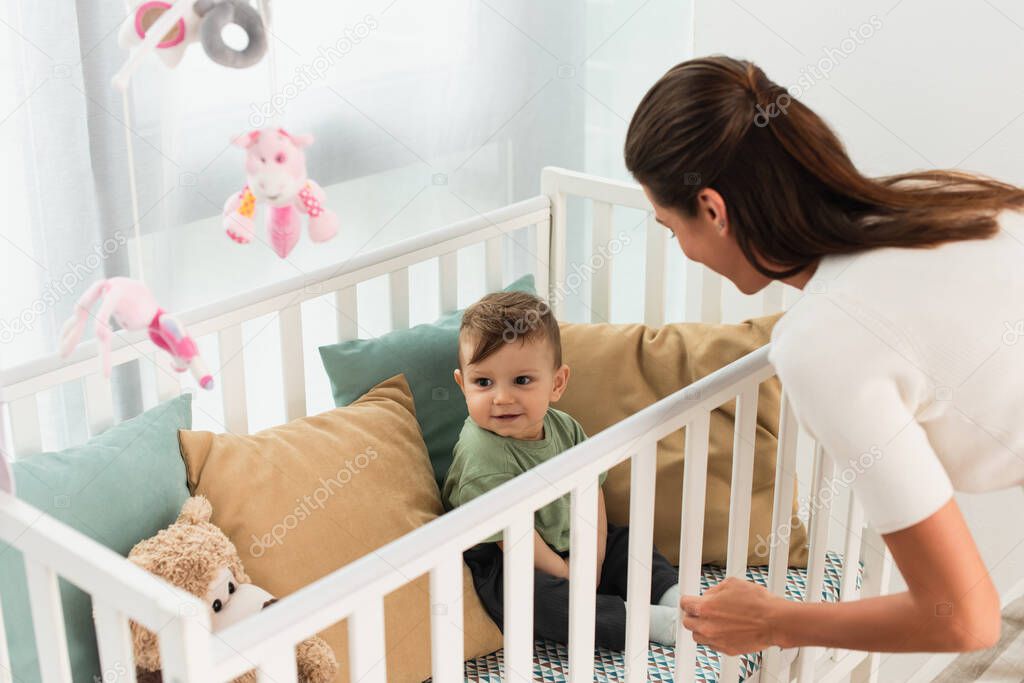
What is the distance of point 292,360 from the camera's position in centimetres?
170

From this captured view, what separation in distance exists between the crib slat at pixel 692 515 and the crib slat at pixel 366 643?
442mm

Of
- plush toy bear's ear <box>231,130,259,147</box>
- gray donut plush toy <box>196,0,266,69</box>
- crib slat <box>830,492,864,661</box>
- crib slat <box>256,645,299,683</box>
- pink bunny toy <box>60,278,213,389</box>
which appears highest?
gray donut plush toy <box>196,0,266,69</box>

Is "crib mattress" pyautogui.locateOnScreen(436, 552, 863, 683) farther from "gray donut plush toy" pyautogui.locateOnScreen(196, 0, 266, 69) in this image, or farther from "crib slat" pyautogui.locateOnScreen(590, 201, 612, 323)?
"gray donut plush toy" pyautogui.locateOnScreen(196, 0, 266, 69)

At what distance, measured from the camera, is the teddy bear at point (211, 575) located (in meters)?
1.29

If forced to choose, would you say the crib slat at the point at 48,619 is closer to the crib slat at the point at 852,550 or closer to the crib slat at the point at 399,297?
the crib slat at the point at 399,297

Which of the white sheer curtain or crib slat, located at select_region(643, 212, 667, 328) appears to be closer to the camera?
the white sheer curtain

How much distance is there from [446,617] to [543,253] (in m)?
1.15

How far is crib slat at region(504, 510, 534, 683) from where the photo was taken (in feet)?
3.61

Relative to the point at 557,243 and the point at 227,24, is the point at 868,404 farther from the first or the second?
the point at 557,243

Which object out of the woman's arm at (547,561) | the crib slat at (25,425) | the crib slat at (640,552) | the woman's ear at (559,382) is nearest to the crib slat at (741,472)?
the crib slat at (640,552)

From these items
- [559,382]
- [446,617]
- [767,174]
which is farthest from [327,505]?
[767,174]

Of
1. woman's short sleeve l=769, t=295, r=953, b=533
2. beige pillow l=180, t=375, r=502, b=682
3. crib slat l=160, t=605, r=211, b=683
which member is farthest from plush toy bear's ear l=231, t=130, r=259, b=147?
beige pillow l=180, t=375, r=502, b=682

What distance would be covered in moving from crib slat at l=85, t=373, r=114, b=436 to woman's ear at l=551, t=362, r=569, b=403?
0.60 m

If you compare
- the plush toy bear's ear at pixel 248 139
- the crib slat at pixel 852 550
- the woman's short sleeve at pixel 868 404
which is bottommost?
the crib slat at pixel 852 550
